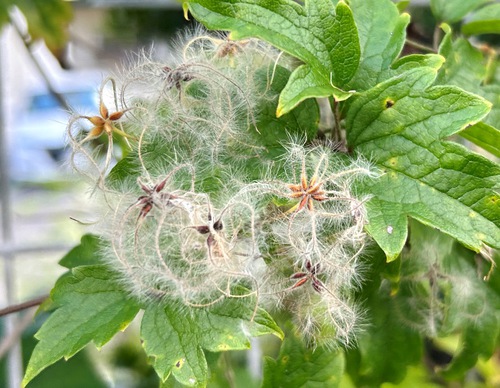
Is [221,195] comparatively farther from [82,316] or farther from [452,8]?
[452,8]

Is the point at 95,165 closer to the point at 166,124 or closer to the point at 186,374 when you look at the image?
the point at 166,124

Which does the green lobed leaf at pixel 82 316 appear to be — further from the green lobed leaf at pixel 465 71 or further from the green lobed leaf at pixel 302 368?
the green lobed leaf at pixel 465 71

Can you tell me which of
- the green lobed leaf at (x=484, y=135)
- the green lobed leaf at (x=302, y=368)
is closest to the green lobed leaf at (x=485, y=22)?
the green lobed leaf at (x=484, y=135)

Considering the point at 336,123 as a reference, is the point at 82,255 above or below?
below

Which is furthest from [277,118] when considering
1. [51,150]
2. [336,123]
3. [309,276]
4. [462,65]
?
[51,150]

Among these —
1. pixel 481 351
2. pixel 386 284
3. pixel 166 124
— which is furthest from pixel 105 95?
pixel 481 351

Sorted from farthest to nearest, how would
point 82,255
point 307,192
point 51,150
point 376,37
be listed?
1. point 51,150
2. point 82,255
3. point 376,37
4. point 307,192

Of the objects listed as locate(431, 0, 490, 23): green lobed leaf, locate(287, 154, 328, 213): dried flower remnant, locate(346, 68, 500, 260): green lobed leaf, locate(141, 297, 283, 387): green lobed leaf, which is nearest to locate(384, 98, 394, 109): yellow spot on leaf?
locate(346, 68, 500, 260): green lobed leaf

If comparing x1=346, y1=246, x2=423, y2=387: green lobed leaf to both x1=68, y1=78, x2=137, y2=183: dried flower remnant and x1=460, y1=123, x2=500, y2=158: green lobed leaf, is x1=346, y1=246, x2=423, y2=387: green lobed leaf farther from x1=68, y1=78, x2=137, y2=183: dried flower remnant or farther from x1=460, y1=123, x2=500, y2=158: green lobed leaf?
x1=68, y1=78, x2=137, y2=183: dried flower remnant
